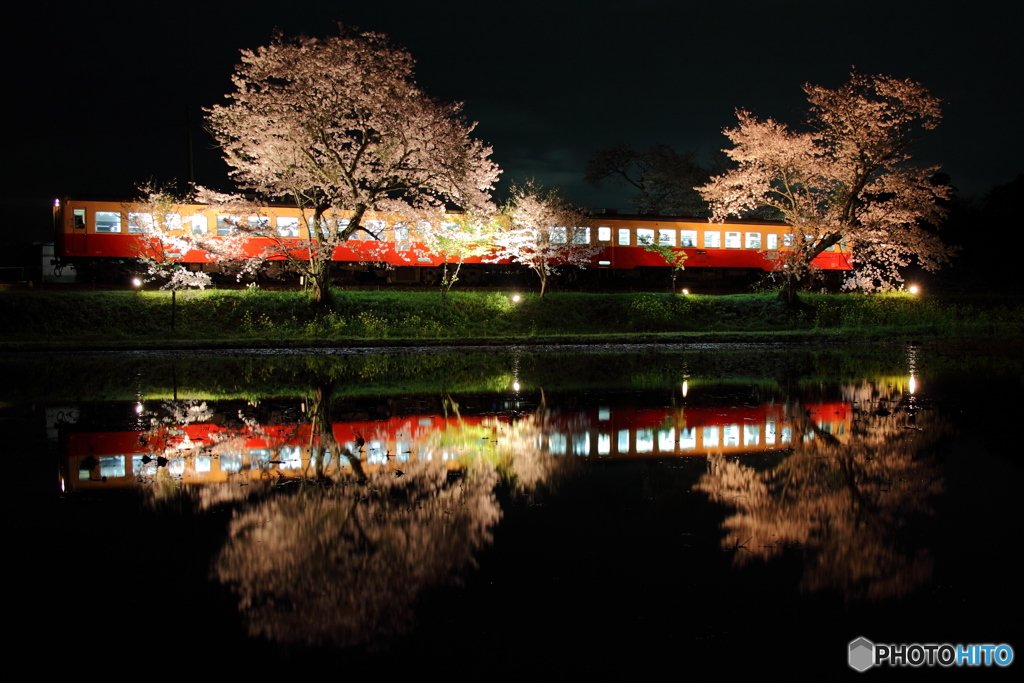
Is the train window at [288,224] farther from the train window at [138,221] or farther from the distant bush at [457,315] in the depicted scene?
the train window at [138,221]

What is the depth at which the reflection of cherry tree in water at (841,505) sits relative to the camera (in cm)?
365

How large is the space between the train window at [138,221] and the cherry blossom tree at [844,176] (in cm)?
2065

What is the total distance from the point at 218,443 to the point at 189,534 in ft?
9.43

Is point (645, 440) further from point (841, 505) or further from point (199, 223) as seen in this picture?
point (199, 223)

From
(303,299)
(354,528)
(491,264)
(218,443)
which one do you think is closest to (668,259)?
(491,264)

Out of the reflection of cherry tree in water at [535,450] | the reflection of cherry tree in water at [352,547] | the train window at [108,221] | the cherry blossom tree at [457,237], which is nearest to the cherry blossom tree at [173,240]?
the train window at [108,221]

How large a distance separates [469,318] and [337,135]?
7.27 m

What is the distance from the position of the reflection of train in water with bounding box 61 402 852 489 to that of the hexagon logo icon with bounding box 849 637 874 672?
3.33m

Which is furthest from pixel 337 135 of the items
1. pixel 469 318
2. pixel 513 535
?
pixel 513 535

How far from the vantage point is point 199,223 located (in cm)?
2516

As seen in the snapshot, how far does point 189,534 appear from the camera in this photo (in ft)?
13.9

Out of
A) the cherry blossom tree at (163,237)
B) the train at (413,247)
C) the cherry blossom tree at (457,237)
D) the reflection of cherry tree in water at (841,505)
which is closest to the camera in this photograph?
the reflection of cherry tree in water at (841,505)

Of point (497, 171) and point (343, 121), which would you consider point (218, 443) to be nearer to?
point (343, 121)

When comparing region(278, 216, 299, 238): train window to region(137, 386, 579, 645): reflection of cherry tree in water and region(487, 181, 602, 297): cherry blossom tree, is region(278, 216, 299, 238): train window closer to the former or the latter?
region(487, 181, 602, 297): cherry blossom tree
